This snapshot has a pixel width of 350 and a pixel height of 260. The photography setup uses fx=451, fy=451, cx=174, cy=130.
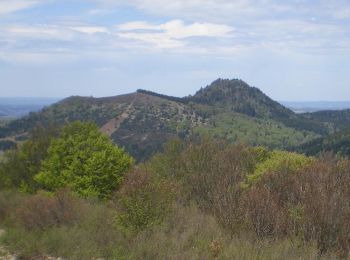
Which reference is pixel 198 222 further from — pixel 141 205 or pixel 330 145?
pixel 330 145

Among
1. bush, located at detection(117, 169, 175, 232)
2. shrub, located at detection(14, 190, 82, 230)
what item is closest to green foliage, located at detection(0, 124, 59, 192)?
shrub, located at detection(14, 190, 82, 230)

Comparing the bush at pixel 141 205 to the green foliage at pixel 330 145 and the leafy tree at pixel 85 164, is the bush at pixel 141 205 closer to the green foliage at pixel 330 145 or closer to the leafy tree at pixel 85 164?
the leafy tree at pixel 85 164

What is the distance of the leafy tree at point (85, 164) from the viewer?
32.0 meters

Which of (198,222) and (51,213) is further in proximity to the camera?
(51,213)

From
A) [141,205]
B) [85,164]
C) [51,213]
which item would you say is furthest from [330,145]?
[141,205]

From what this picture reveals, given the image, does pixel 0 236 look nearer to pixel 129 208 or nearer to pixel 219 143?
pixel 129 208

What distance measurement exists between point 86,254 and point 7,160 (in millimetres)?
37899

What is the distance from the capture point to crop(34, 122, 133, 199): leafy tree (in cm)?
3203

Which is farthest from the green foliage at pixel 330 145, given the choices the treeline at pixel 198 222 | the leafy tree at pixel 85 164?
the treeline at pixel 198 222

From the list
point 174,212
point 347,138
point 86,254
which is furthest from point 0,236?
point 347,138

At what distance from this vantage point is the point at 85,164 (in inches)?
1289

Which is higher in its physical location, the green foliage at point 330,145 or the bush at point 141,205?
the bush at point 141,205

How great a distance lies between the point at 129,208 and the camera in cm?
1594

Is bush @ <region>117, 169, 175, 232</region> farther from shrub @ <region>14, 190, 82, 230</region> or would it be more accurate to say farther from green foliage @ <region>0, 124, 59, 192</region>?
green foliage @ <region>0, 124, 59, 192</region>
